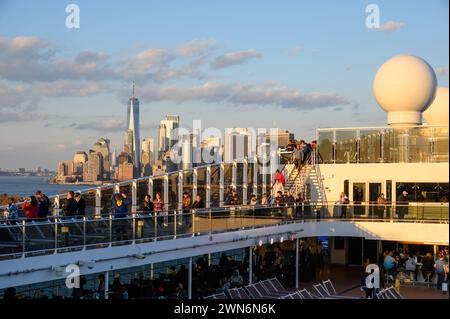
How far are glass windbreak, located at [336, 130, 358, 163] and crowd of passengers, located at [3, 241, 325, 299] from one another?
140 inches

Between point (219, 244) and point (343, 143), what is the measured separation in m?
9.92

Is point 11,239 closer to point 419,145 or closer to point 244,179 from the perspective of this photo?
point 419,145

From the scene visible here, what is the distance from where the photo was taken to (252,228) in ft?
68.3

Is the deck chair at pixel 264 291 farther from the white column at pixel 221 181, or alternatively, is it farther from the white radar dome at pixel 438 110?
the white radar dome at pixel 438 110

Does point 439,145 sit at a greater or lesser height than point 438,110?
lesser

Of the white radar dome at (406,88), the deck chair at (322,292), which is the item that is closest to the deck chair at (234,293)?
the deck chair at (322,292)

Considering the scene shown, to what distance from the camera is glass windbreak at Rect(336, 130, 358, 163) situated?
2723 centimetres

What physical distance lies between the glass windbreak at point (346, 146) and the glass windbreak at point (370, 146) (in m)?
0.25

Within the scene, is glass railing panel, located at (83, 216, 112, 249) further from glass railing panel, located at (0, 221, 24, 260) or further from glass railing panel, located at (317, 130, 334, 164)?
glass railing panel, located at (317, 130, 334, 164)

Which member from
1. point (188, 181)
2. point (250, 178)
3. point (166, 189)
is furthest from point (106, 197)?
point (250, 178)

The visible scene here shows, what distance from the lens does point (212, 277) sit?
66.1 ft

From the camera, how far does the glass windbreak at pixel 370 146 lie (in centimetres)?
2675

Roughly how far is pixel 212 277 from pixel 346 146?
9.70 meters
